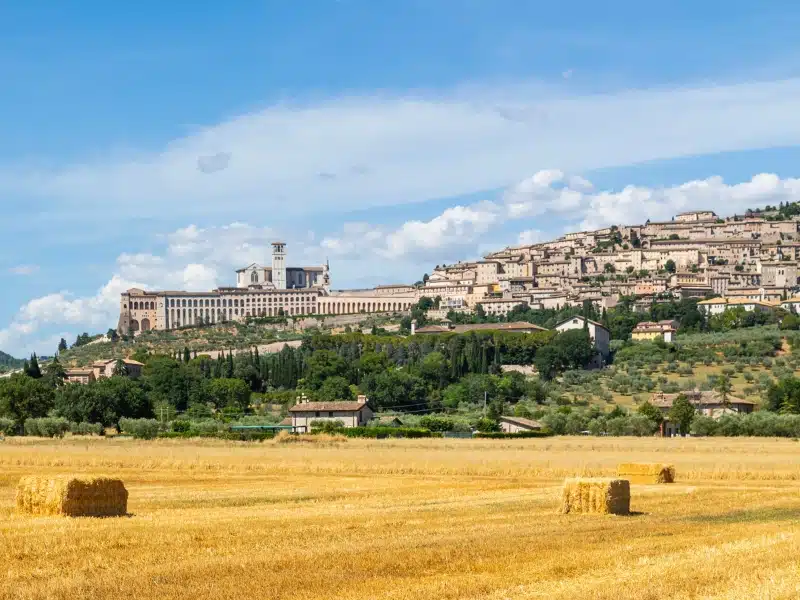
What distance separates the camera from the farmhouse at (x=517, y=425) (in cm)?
7544

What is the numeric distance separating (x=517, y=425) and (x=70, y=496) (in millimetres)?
59463

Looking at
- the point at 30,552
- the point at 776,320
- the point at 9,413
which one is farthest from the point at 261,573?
the point at 776,320

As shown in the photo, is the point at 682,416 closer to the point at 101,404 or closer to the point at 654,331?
the point at 101,404

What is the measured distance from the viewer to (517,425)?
7650 centimetres

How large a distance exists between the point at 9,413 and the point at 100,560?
209 feet

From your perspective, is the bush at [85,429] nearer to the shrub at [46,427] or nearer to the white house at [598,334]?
the shrub at [46,427]

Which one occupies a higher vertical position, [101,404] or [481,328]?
[481,328]

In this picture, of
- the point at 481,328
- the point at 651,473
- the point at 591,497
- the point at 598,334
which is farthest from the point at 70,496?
the point at 481,328

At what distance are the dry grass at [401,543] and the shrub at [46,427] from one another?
119ft

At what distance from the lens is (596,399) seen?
100 meters

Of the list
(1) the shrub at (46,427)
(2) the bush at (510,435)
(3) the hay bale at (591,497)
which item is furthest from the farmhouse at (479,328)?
(3) the hay bale at (591,497)

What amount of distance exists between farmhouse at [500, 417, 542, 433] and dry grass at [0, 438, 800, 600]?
4432 centimetres

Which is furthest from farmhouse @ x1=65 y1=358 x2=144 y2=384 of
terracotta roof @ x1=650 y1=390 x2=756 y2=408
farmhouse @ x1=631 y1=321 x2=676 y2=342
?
terracotta roof @ x1=650 y1=390 x2=756 y2=408

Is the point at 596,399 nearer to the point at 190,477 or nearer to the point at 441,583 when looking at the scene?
the point at 190,477
